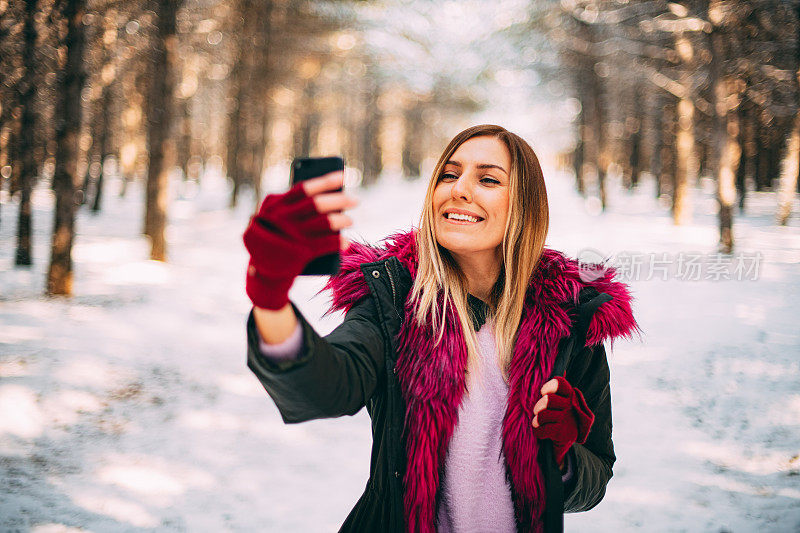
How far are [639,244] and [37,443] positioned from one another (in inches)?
298

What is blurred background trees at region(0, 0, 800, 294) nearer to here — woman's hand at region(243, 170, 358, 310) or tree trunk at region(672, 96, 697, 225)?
tree trunk at region(672, 96, 697, 225)

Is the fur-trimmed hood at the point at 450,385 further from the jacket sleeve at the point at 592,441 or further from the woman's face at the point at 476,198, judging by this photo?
the woman's face at the point at 476,198

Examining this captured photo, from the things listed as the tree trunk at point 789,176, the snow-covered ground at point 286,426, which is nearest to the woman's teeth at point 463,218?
the snow-covered ground at point 286,426

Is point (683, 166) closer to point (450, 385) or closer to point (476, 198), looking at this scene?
point (476, 198)

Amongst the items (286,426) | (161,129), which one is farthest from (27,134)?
(286,426)

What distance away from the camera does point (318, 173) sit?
42.6 inches

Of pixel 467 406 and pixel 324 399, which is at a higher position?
pixel 324 399

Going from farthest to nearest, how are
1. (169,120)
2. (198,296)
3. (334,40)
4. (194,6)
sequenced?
(334,40), (194,6), (169,120), (198,296)

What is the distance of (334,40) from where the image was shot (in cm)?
1897

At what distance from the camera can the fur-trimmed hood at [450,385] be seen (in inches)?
62.9

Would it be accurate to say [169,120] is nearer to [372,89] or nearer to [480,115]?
[372,89]

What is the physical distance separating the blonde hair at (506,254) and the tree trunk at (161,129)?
9.55 m

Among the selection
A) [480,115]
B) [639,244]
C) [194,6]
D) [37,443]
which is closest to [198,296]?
[37,443]

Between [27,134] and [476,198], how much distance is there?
8.95 meters
